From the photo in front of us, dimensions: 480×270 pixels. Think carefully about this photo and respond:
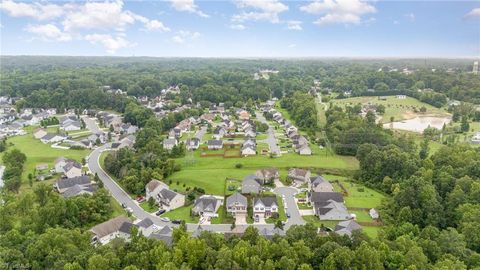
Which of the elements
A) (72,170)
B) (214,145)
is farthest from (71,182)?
(214,145)

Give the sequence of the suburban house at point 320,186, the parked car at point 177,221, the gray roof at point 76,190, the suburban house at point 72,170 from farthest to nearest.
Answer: the suburban house at point 72,170 → the suburban house at point 320,186 → the gray roof at point 76,190 → the parked car at point 177,221

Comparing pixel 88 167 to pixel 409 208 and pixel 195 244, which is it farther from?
pixel 409 208

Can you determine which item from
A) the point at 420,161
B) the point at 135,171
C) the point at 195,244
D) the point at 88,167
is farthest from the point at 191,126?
the point at 195,244

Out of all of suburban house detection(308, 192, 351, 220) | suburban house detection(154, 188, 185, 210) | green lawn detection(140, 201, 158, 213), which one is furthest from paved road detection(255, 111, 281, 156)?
green lawn detection(140, 201, 158, 213)

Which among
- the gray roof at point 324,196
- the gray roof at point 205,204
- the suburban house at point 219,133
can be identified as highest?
the suburban house at point 219,133

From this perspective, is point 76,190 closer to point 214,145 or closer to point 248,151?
point 214,145

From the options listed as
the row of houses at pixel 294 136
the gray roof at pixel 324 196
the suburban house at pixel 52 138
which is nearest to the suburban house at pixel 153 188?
the gray roof at pixel 324 196

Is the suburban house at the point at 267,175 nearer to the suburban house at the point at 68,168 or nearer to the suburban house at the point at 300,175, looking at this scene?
the suburban house at the point at 300,175
